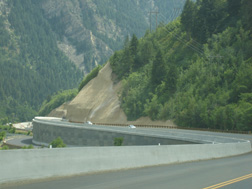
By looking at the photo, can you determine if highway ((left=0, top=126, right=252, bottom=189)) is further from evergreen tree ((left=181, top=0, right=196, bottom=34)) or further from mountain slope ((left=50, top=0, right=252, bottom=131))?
evergreen tree ((left=181, top=0, right=196, bottom=34))

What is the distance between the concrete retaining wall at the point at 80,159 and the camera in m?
13.3

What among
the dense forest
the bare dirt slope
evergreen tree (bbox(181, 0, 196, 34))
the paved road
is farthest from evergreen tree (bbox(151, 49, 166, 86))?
the paved road

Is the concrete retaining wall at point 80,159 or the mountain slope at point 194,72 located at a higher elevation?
the mountain slope at point 194,72

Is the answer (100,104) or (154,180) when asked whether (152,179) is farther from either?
(100,104)

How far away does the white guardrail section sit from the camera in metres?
13.3

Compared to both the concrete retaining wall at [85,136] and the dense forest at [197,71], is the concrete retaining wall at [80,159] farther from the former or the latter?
the dense forest at [197,71]

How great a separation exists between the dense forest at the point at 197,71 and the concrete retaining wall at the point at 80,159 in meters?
40.6

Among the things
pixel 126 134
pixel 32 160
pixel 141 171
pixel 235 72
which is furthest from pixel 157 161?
pixel 235 72

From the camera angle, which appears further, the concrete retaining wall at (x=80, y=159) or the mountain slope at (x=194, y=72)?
the mountain slope at (x=194, y=72)

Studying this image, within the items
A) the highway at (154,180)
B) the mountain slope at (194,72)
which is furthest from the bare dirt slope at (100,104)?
the highway at (154,180)

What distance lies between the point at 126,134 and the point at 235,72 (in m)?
32.2

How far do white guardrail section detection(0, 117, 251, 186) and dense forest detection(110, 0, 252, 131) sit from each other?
4053 cm

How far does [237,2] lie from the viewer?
3696 inches

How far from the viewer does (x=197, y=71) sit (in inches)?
3221
